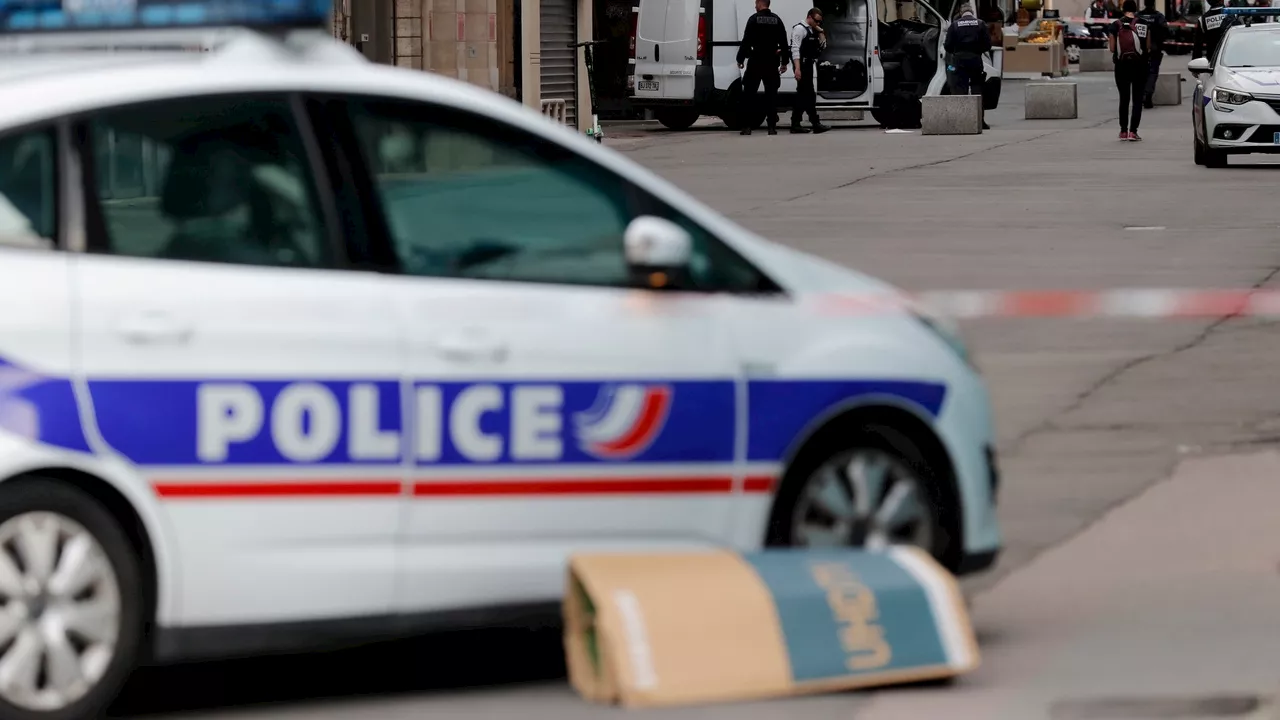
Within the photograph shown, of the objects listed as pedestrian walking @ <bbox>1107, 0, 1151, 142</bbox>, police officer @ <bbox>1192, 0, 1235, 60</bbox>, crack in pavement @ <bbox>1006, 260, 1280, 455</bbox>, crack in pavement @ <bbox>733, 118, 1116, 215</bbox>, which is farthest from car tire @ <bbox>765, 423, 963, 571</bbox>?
police officer @ <bbox>1192, 0, 1235, 60</bbox>

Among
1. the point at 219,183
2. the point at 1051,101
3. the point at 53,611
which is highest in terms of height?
the point at 219,183

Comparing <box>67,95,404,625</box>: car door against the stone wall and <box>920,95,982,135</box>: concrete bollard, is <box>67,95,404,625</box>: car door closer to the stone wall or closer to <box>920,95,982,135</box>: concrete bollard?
the stone wall

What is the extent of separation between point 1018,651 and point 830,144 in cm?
2932

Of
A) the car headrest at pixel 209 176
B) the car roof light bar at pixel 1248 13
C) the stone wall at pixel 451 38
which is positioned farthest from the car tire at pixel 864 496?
the car roof light bar at pixel 1248 13

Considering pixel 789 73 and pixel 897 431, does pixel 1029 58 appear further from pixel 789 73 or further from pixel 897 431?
pixel 897 431

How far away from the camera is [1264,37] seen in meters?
29.2

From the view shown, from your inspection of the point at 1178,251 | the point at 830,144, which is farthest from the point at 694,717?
the point at 830,144

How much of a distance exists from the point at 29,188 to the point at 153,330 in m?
0.43

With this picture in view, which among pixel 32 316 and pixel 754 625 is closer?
pixel 32 316

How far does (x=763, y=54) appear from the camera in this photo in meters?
37.5

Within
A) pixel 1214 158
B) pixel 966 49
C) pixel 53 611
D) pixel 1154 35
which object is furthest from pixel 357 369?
pixel 1154 35

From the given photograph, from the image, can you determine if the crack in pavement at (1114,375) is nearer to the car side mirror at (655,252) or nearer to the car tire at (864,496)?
the car tire at (864,496)

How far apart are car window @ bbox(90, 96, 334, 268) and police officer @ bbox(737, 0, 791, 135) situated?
31.1 metres

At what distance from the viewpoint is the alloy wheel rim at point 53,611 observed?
5871mm
